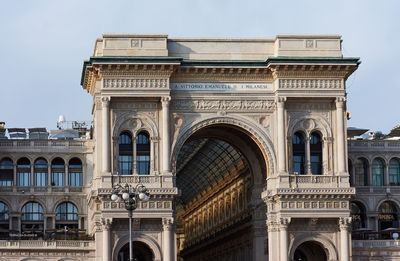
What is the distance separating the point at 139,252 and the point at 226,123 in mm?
15572

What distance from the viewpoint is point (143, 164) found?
96.9 metres

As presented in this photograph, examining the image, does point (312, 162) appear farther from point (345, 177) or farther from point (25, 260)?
point (25, 260)

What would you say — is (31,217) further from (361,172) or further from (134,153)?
(361,172)

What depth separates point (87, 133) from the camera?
392ft

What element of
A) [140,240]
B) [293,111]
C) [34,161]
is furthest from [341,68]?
[34,161]

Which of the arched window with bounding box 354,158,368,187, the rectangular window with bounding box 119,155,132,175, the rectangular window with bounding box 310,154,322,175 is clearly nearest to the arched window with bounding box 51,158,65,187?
the rectangular window with bounding box 119,155,132,175

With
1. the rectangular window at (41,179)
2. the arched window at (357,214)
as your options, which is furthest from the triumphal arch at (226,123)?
the arched window at (357,214)

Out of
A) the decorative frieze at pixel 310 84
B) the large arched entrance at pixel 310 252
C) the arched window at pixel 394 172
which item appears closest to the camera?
the decorative frieze at pixel 310 84

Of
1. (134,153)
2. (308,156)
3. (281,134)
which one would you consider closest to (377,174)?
(308,156)

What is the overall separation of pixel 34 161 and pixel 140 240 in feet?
69.6

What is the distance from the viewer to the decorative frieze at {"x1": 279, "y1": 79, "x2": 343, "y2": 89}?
97375 mm

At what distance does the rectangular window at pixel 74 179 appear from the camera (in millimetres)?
111062

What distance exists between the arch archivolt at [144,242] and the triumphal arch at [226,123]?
0.09m

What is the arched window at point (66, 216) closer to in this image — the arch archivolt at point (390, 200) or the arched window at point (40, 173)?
the arched window at point (40, 173)
